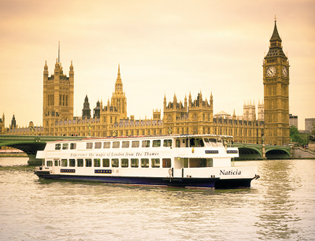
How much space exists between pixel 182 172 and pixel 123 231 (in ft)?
43.4

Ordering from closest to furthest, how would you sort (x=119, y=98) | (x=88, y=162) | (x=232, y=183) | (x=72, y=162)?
(x=232, y=183), (x=88, y=162), (x=72, y=162), (x=119, y=98)

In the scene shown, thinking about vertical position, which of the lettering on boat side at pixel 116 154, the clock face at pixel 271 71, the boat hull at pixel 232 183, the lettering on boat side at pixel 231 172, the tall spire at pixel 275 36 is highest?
the tall spire at pixel 275 36

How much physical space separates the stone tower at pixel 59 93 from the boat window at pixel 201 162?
14355 cm

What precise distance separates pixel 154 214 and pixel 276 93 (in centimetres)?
12231

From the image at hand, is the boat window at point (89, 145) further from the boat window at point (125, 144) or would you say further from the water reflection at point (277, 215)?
the water reflection at point (277, 215)

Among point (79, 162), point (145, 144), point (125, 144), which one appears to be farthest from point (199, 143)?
point (79, 162)

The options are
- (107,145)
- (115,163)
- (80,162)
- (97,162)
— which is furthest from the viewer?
(80,162)

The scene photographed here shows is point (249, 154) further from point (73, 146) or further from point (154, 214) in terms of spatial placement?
point (154, 214)

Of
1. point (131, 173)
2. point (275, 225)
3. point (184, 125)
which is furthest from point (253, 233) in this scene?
point (184, 125)

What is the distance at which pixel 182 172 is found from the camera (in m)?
35.1

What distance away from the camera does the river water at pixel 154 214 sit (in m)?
21.9

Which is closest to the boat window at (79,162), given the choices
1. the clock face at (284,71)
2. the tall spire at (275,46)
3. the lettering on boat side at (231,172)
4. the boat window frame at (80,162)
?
the boat window frame at (80,162)

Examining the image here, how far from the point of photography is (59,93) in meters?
181

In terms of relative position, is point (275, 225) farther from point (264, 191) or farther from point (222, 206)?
point (264, 191)
